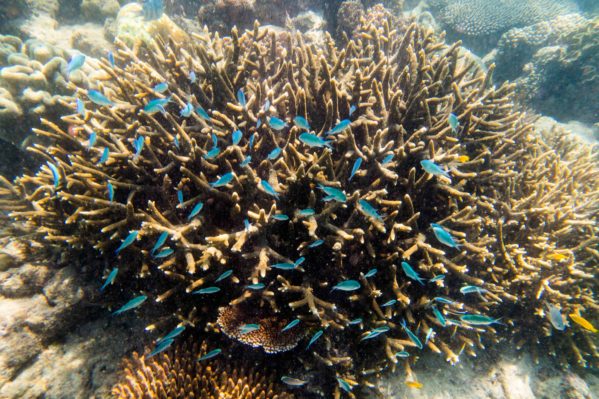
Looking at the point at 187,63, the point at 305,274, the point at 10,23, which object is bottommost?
the point at 305,274

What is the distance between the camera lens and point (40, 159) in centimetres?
441

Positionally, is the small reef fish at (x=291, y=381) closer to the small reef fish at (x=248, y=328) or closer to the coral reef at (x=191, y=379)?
the coral reef at (x=191, y=379)

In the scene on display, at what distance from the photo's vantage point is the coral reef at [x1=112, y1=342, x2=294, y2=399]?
8.61ft

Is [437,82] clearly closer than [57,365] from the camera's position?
No

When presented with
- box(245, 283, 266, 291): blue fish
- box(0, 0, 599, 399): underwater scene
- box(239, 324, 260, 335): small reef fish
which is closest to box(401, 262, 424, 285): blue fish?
box(0, 0, 599, 399): underwater scene

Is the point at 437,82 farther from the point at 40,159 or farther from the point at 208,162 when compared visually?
the point at 40,159

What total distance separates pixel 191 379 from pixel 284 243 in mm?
1484

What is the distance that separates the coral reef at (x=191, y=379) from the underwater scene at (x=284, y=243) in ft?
0.07

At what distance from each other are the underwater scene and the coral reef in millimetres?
22

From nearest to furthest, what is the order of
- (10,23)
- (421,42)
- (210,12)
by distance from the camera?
(421,42)
(210,12)
(10,23)

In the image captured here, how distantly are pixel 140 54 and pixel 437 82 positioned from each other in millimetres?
4734

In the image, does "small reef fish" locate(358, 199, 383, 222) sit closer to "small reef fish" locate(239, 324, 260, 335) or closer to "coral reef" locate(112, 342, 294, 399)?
"small reef fish" locate(239, 324, 260, 335)

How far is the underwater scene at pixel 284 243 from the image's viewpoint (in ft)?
9.38

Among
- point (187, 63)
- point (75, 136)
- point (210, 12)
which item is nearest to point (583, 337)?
point (187, 63)
